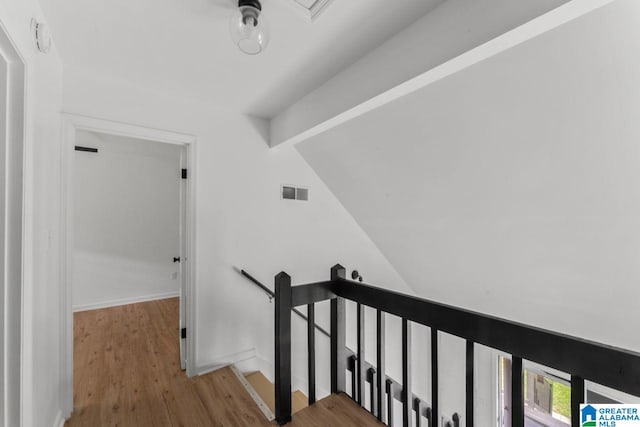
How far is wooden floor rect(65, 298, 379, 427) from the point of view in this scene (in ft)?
5.14

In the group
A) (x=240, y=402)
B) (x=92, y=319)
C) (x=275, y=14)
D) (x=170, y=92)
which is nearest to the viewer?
(x=275, y=14)

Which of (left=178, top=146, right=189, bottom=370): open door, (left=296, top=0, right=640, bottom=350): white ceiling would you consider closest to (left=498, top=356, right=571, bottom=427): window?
(left=296, top=0, right=640, bottom=350): white ceiling

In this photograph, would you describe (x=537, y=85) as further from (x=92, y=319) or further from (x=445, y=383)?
(x=92, y=319)

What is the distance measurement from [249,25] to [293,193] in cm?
184

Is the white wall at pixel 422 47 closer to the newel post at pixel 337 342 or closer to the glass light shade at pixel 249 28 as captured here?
the glass light shade at pixel 249 28

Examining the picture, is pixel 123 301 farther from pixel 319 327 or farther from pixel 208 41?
pixel 208 41

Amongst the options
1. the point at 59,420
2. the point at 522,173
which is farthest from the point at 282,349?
the point at 522,173

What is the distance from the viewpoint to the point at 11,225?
1110 mm

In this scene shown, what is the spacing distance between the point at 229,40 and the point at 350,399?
213 cm

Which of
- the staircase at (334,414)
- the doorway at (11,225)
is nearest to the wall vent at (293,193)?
the staircase at (334,414)

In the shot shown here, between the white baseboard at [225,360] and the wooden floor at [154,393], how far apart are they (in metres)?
0.05

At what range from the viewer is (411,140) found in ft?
Result: 7.09

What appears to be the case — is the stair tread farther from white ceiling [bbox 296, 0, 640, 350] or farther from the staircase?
white ceiling [bbox 296, 0, 640, 350]

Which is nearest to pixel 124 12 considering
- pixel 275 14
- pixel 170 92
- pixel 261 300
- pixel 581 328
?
pixel 275 14
